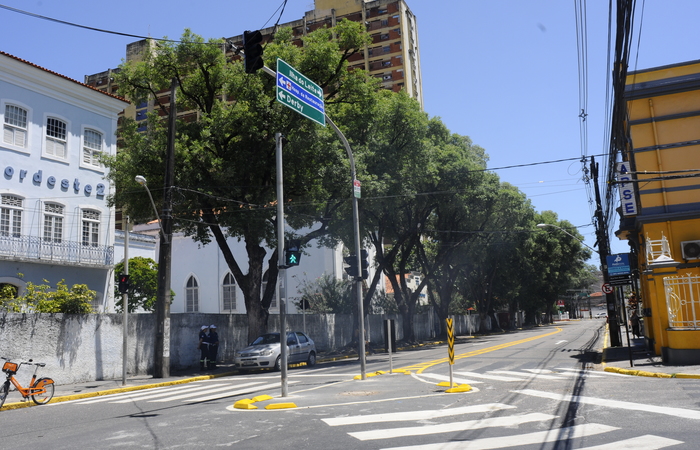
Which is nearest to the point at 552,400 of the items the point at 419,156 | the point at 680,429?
the point at 680,429

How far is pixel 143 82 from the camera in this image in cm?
2355

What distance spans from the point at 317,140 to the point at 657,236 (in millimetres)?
12287

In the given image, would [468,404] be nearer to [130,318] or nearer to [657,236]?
[657,236]

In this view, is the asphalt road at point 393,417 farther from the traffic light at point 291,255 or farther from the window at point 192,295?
the window at point 192,295

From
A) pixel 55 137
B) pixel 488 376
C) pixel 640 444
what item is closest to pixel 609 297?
pixel 488 376

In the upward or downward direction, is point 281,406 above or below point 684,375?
above

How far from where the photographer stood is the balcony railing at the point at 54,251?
2338cm

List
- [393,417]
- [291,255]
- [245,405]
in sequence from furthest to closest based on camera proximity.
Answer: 1. [291,255]
2. [245,405]
3. [393,417]

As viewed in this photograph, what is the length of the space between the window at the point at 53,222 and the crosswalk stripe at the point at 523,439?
75.3 feet

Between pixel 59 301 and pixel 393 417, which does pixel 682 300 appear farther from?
pixel 59 301

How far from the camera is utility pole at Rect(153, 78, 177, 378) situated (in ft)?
65.4

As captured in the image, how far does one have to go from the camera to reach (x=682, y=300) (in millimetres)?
16141

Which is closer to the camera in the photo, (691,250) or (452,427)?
(452,427)

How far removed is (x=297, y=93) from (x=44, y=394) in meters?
9.47
